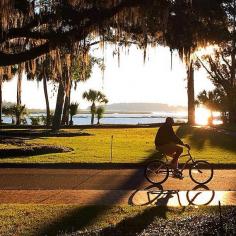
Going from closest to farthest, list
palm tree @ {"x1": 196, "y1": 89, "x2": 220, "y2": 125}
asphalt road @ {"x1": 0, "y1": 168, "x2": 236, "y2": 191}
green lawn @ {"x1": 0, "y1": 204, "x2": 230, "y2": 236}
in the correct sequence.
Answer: green lawn @ {"x1": 0, "y1": 204, "x2": 230, "y2": 236}, asphalt road @ {"x1": 0, "y1": 168, "x2": 236, "y2": 191}, palm tree @ {"x1": 196, "y1": 89, "x2": 220, "y2": 125}

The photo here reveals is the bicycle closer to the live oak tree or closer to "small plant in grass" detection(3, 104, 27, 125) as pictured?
the live oak tree

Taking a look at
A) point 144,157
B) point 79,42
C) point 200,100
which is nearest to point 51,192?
point 79,42

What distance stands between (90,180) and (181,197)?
3.84 meters

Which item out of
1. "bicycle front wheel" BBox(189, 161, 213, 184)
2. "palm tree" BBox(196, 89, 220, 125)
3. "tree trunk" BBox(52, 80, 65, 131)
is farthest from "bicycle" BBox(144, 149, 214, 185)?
"palm tree" BBox(196, 89, 220, 125)

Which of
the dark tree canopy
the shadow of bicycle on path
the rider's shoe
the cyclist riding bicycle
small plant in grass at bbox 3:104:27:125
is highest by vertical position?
the dark tree canopy

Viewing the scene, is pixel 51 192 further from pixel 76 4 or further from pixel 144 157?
pixel 144 157

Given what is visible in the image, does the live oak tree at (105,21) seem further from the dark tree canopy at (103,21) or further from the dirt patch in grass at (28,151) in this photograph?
the dirt patch in grass at (28,151)

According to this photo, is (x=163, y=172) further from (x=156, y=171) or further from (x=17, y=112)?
(x=17, y=112)

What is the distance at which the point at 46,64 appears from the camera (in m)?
15.7

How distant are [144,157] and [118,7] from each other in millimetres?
11673

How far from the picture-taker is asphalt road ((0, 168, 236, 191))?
14.2 metres

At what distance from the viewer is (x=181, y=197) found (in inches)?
489

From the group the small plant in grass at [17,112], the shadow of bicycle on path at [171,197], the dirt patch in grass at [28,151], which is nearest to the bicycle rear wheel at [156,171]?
the shadow of bicycle on path at [171,197]

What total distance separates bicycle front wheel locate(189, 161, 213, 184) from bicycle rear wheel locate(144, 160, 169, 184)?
739 millimetres
